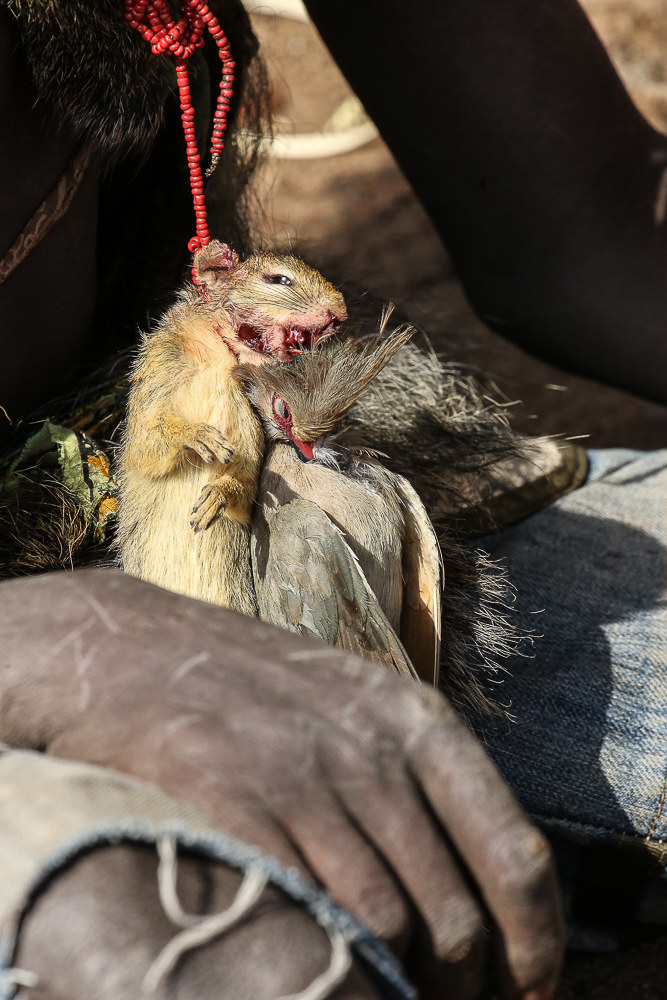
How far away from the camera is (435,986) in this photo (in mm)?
423

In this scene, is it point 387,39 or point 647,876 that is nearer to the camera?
point 647,876

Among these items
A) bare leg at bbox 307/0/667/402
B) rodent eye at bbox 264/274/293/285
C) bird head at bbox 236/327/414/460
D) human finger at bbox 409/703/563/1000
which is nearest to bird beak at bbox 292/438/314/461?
bird head at bbox 236/327/414/460

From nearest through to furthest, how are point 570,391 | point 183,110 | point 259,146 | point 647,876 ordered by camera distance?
point 183,110 → point 647,876 → point 259,146 → point 570,391

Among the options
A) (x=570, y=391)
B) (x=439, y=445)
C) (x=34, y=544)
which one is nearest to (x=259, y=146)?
(x=439, y=445)

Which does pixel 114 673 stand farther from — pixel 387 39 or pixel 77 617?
pixel 387 39

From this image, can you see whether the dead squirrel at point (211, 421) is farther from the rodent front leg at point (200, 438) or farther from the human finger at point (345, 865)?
the human finger at point (345, 865)

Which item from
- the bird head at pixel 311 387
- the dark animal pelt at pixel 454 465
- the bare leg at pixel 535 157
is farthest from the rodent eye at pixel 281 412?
the bare leg at pixel 535 157

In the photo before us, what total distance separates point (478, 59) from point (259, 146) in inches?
11.5

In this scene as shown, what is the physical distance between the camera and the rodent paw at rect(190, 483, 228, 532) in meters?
0.51

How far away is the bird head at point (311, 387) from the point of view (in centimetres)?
56

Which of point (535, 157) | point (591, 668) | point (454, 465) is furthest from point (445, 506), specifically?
point (535, 157)

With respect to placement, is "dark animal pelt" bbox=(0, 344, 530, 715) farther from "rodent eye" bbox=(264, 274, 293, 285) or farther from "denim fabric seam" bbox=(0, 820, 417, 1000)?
"denim fabric seam" bbox=(0, 820, 417, 1000)

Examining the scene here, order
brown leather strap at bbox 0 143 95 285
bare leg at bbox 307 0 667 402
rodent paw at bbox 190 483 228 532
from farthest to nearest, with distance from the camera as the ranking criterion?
bare leg at bbox 307 0 667 402 < brown leather strap at bbox 0 143 95 285 < rodent paw at bbox 190 483 228 532

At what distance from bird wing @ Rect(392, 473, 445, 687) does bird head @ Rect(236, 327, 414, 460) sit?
3.5 inches
